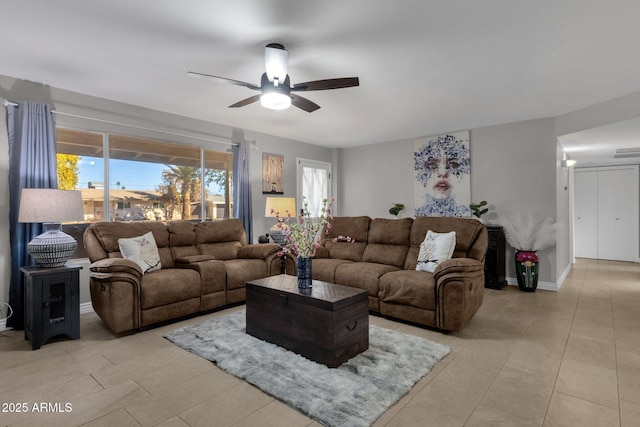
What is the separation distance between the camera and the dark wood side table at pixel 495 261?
15.7ft

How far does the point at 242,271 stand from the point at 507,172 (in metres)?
4.18

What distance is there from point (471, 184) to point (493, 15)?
140 inches

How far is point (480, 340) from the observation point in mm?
2930

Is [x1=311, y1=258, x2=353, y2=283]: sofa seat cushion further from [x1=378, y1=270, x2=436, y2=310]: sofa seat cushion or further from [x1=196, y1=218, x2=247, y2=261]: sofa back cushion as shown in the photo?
[x1=196, y1=218, x2=247, y2=261]: sofa back cushion

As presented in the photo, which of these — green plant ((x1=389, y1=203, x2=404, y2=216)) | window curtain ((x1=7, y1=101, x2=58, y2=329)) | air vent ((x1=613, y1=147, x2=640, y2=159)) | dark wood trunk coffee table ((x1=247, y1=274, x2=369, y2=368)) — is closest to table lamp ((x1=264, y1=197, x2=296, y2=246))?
green plant ((x1=389, y1=203, x2=404, y2=216))

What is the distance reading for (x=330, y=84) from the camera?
8.86ft

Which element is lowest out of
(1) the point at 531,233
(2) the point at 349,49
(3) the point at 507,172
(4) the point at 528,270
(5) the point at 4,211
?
(4) the point at 528,270

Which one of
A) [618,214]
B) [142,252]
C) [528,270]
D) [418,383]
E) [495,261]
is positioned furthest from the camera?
[618,214]

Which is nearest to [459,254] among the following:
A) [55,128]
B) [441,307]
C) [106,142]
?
[441,307]

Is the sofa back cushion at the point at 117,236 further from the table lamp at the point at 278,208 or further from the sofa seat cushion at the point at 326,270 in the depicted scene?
the sofa seat cushion at the point at 326,270

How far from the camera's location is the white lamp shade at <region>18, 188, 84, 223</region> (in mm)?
2883

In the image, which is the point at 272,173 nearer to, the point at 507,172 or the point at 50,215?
the point at 50,215

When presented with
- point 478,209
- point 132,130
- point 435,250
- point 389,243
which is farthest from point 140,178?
point 478,209

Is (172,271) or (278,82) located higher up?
(278,82)
